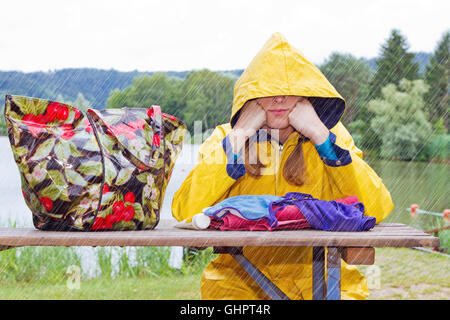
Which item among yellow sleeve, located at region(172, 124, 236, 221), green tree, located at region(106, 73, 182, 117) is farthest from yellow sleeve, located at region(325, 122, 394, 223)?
green tree, located at region(106, 73, 182, 117)

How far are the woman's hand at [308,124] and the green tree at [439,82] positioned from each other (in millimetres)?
31281

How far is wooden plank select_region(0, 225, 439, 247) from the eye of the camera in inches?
71.2

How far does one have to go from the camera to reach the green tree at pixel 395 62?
38.6 meters

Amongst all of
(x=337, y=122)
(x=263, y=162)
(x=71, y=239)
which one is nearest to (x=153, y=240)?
(x=71, y=239)

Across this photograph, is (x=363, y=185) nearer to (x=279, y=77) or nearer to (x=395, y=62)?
(x=279, y=77)

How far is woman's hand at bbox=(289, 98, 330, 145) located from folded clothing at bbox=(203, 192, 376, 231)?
0.33m

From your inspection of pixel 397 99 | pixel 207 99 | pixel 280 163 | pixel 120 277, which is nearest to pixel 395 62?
pixel 397 99

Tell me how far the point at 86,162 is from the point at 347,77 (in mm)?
26790

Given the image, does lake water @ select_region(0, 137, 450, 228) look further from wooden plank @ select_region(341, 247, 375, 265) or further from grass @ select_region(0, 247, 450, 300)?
wooden plank @ select_region(341, 247, 375, 265)

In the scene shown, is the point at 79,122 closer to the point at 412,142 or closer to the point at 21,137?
the point at 21,137

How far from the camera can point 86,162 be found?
1.90m

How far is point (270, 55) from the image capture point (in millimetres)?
2533

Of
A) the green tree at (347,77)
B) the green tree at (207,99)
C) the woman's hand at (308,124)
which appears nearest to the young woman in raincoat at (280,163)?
the woman's hand at (308,124)

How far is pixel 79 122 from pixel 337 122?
55.6 inches
